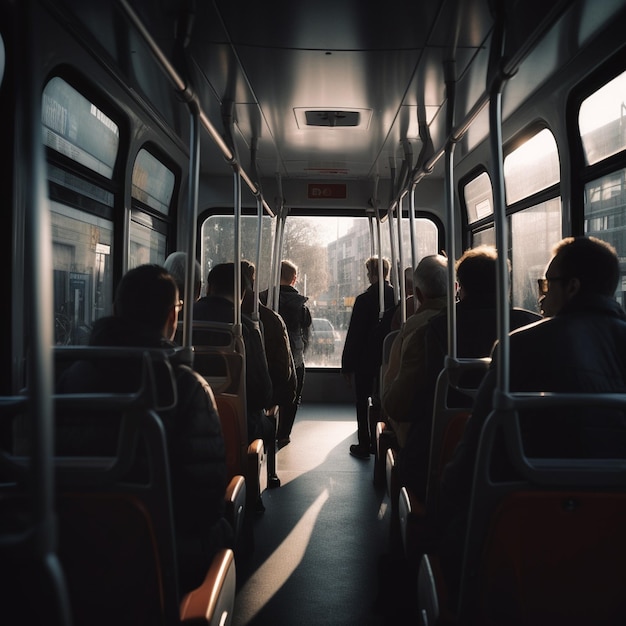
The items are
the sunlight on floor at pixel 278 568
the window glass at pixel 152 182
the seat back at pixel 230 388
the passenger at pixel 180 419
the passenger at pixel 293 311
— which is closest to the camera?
the passenger at pixel 180 419

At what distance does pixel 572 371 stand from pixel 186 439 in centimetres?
98

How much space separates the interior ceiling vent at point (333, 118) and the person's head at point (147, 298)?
2.93 m

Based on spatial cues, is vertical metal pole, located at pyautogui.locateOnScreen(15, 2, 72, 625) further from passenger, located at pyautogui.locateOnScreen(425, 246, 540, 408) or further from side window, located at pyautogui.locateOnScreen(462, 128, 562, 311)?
side window, located at pyautogui.locateOnScreen(462, 128, 562, 311)

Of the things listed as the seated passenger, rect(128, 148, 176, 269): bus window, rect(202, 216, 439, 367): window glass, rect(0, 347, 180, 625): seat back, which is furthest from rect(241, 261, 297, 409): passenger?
rect(202, 216, 439, 367): window glass

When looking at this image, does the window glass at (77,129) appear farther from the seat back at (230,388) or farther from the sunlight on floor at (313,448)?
the sunlight on floor at (313,448)

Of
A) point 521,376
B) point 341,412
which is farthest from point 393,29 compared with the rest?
point 341,412

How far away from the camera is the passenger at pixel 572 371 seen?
1.64 m

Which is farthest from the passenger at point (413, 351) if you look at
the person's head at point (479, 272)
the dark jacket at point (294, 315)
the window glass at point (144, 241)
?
the dark jacket at point (294, 315)

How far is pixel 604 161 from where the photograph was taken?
359 centimetres

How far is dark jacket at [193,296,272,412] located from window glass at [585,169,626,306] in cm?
185

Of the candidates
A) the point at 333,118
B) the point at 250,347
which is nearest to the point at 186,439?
the point at 250,347

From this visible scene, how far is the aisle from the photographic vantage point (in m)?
2.72

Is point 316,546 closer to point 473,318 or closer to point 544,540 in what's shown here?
point 473,318

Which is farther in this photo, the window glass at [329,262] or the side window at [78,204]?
the window glass at [329,262]
